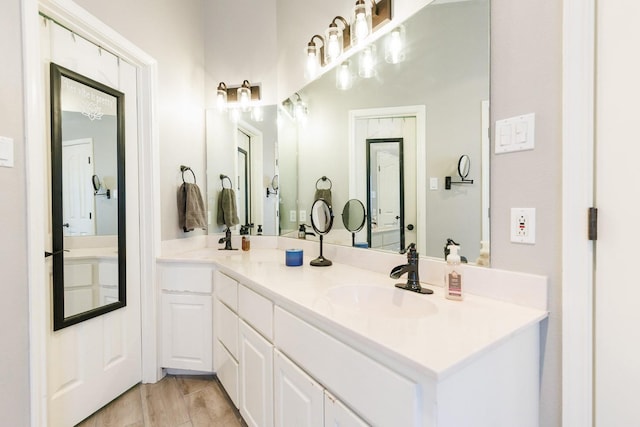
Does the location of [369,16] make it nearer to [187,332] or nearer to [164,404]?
[187,332]

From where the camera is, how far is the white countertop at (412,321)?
2.17 ft

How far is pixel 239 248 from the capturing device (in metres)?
2.50

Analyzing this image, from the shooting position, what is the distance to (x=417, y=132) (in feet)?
4.51

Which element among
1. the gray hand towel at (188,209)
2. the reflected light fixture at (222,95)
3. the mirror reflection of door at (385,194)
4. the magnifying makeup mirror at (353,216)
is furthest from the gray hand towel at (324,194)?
the reflected light fixture at (222,95)

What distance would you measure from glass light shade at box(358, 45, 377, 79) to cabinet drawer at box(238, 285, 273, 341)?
4.17 feet

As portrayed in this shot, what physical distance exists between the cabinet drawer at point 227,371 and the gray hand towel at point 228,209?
3.29 feet

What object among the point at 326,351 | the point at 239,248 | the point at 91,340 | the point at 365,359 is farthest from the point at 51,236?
the point at 365,359

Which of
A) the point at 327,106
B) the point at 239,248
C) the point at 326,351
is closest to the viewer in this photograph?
the point at 326,351

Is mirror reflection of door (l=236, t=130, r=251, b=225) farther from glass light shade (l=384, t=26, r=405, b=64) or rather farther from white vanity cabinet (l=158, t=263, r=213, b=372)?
glass light shade (l=384, t=26, r=405, b=64)
